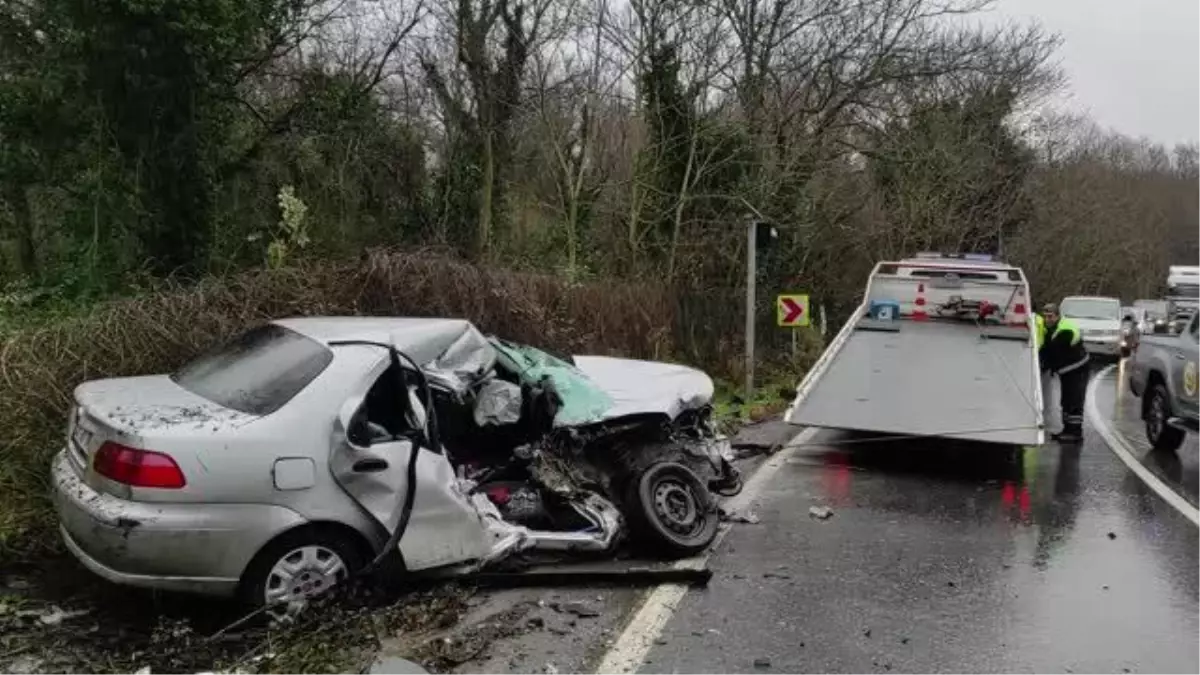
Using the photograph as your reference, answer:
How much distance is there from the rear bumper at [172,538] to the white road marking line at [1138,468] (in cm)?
685

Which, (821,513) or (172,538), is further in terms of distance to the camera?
(821,513)

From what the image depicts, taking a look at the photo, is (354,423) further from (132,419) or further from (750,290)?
(750,290)

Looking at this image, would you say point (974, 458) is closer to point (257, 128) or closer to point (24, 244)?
point (257, 128)

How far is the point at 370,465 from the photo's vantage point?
5.16 metres

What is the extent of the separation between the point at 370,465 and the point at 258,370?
0.91 m

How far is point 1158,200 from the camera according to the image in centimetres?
6619

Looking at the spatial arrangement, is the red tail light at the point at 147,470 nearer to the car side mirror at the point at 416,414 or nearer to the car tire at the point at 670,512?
the car side mirror at the point at 416,414

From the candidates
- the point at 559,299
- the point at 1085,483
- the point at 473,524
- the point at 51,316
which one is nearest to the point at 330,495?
the point at 473,524

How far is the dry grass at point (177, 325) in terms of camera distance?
21.5 feet

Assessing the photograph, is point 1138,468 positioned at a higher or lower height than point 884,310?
lower

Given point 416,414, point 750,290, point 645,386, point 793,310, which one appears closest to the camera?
point 416,414

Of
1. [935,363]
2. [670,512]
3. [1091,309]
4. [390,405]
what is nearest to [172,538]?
[390,405]

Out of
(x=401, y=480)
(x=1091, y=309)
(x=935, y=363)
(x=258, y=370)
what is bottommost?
(x=1091, y=309)

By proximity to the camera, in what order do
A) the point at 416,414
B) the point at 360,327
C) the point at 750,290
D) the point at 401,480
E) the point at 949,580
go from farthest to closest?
the point at 750,290 < the point at 949,580 < the point at 360,327 < the point at 416,414 < the point at 401,480
